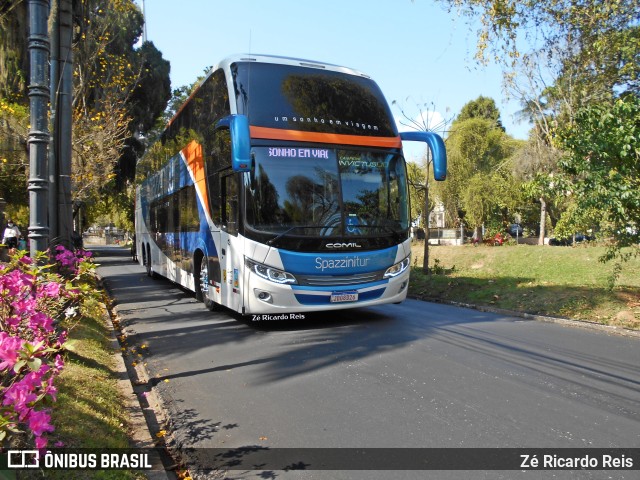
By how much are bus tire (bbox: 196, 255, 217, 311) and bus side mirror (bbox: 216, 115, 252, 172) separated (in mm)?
3527

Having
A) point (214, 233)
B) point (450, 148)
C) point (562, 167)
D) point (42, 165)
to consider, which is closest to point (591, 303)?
point (562, 167)

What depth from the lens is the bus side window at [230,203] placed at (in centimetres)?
830

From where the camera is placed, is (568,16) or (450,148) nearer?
(568,16)

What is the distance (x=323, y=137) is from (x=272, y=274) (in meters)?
2.45

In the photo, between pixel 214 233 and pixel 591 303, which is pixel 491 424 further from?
pixel 591 303

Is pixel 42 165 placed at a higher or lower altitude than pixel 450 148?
lower

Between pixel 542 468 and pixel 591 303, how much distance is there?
787 centimetres

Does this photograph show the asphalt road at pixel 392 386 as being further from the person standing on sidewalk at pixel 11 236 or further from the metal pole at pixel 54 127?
the person standing on sidewalk at pixel 11 236

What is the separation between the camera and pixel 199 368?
6.55 meters

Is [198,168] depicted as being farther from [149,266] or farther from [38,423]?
[149,266]

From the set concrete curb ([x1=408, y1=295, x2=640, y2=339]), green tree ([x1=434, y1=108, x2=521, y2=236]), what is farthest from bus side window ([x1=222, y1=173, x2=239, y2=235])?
green tree ([x1=434, y1=108, x2=521, y2=236])

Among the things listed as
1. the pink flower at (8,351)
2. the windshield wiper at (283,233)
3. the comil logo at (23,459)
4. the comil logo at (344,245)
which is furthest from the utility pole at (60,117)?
the pink flower at (8,351)

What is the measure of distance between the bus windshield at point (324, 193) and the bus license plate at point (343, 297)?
958mm

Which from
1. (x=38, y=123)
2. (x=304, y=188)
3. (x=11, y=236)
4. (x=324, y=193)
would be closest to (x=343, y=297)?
(x=324, y=193)
